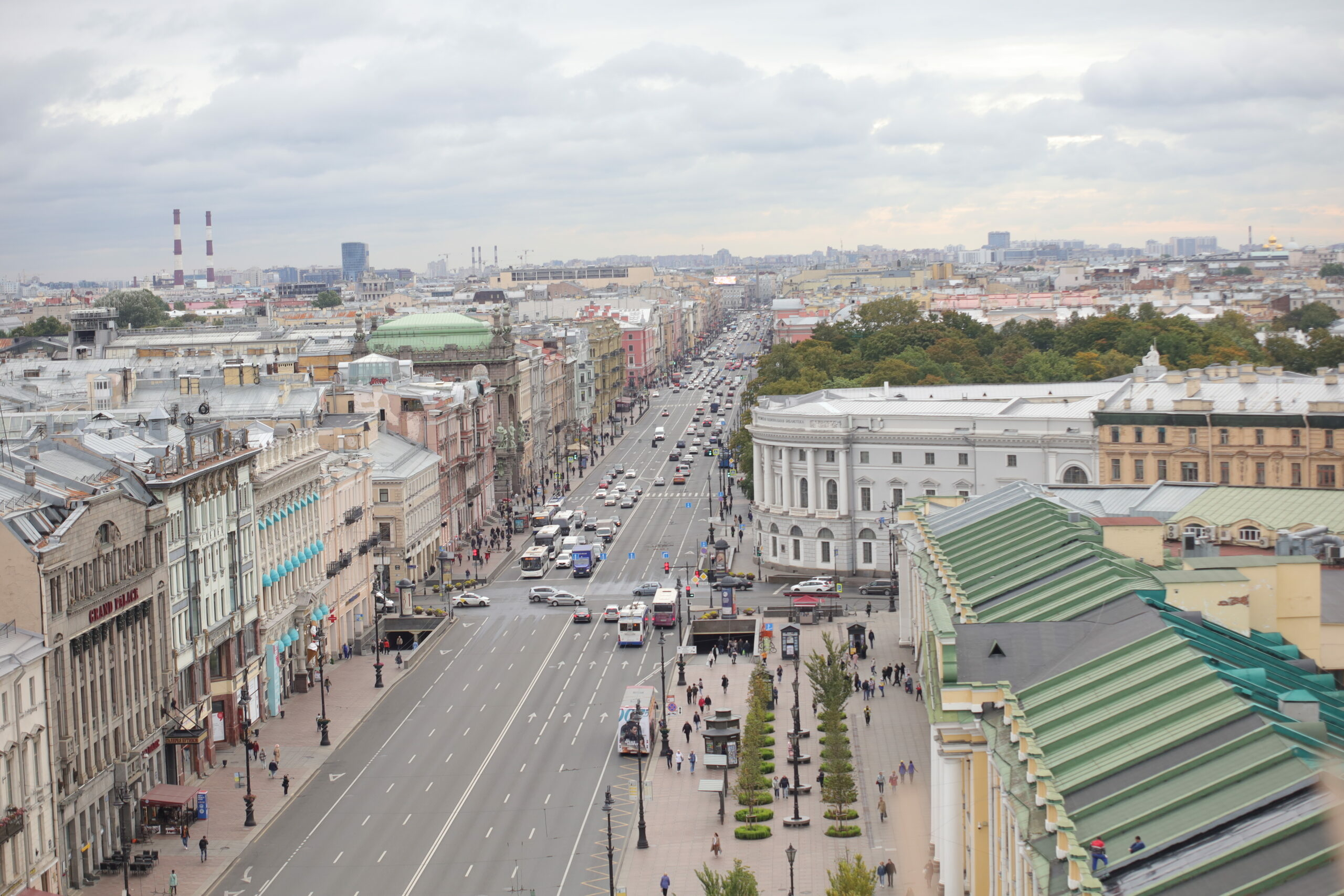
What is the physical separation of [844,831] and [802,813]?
3.19 m

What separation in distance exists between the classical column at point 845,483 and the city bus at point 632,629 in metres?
24.6

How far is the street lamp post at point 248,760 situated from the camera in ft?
192

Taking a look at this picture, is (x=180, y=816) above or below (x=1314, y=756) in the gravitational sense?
below

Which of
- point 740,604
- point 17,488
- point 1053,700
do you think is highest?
point 17,488

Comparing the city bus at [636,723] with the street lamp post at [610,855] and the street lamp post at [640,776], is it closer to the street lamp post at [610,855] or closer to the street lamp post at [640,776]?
the street lamp post at [640,776]

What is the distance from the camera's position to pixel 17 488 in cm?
5338

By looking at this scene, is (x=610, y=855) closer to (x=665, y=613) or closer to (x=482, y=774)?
(x=482, y=774)

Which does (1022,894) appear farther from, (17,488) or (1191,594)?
(17,488)

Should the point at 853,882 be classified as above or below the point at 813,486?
below

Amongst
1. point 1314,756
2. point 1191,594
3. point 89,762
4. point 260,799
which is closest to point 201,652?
point 260,799

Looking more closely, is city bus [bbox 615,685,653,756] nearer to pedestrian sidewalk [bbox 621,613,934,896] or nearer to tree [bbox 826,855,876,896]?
pedestrian sidewalk [bbox 621,613,934,896]

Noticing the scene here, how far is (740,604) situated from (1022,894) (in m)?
63.8

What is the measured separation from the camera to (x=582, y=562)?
106 m

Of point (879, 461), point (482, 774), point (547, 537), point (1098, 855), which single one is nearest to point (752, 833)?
point (482, 774)
